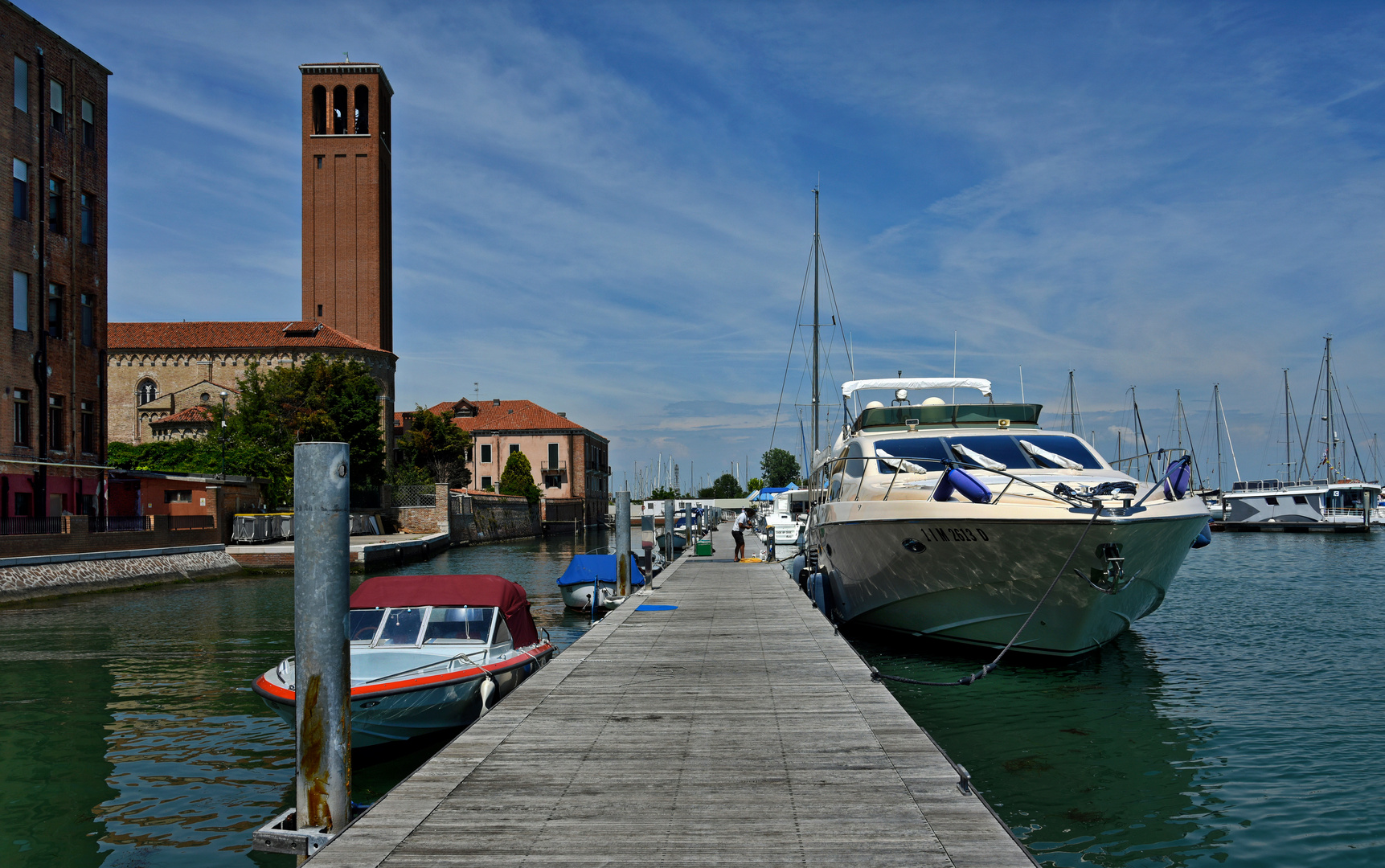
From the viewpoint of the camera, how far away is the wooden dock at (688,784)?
204 inches

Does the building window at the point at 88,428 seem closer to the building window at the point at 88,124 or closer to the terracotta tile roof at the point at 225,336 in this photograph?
the building window at the point at 88,124

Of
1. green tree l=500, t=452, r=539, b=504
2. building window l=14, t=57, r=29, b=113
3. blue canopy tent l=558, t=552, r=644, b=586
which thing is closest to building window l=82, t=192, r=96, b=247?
building window l=14, t=57, r=29, b=113

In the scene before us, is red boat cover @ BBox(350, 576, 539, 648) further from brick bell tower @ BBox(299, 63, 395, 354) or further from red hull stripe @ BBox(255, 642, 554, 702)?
brick bell tower @ BBox(299, 63, 395, 354)

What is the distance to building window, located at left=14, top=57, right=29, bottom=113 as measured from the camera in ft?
102

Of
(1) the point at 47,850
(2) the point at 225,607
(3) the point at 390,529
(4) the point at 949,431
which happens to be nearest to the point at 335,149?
(3) the point at 390,529

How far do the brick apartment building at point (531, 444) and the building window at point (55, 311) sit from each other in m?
59.8

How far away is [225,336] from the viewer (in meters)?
70.4

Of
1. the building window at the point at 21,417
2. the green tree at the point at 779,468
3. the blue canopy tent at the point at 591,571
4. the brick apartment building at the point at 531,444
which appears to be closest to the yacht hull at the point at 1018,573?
the blue canopy tent at the point at 591,571

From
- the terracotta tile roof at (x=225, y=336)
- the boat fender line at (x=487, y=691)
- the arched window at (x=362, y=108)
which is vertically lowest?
→ the boat fender line at (x=487, y=691)

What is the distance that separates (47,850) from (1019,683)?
1139 centimetres

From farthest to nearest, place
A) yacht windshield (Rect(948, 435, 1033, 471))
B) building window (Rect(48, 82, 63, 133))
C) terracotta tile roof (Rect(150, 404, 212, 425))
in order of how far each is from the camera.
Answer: terracotta tile roof (Rect(150, 404, 212, 425)), building window (Rect(48, 82, 63, 133)), yacht windshield (Rect(948, 435, 1033, 471))

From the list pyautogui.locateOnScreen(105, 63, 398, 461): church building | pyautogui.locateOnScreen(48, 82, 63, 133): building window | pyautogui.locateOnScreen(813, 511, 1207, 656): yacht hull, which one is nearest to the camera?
pyautogui.locateOnScreen(813, 511, 1207, 656): yacht hull

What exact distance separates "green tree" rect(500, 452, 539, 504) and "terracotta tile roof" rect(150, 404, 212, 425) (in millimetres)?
28894

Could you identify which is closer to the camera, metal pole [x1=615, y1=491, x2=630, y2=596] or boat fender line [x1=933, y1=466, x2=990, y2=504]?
boat fender line [x1=933, y1=466, x2=990, y2=504]
